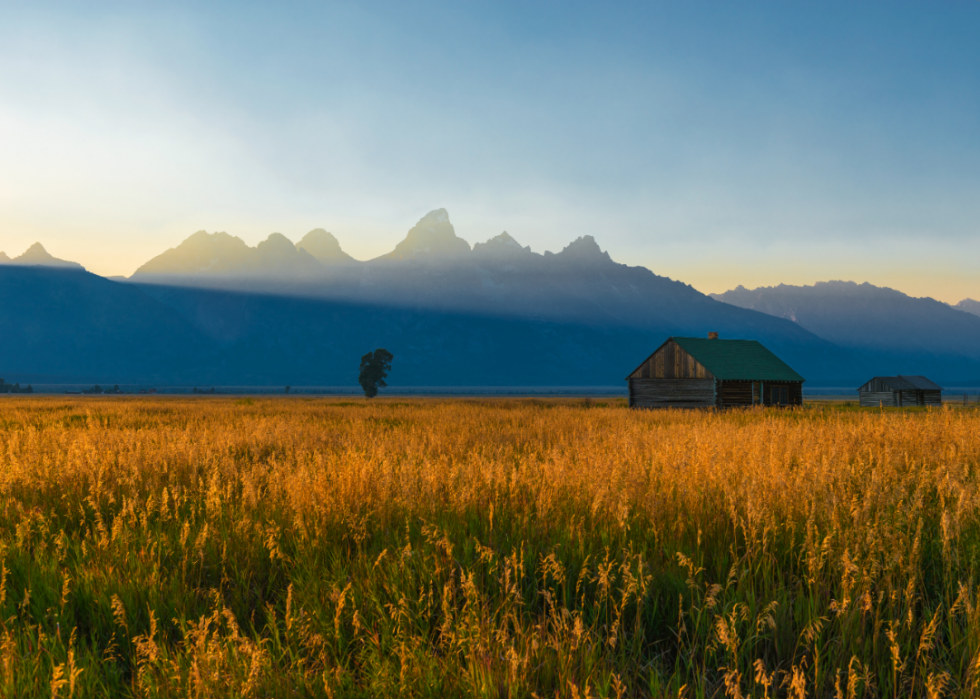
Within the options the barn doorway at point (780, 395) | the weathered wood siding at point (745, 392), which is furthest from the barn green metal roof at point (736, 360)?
the barn doorway at point (780, 395)

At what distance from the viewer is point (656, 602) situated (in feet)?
9.11

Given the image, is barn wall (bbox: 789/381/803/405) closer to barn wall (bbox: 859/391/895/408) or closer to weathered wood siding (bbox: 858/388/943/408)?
weathered wood siding (bbox: 858/388/943/408)

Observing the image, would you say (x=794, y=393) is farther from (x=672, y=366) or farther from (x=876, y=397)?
(x=876, y=397)

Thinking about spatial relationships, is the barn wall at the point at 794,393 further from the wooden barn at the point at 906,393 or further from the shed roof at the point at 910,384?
the shed roof at the point at 910,384

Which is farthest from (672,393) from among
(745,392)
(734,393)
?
(745,392)

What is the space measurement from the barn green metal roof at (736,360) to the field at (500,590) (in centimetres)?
3547

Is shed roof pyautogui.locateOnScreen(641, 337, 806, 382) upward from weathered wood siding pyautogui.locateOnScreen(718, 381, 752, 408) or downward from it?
upward

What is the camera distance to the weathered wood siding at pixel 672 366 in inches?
1529

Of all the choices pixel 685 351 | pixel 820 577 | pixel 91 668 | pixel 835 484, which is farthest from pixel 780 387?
pixel 91 668

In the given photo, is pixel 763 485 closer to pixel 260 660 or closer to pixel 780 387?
pixel 260 660

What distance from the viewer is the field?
89.7 inches

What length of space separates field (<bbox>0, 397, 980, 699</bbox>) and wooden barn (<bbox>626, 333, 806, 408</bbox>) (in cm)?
3455

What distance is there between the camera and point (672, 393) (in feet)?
131

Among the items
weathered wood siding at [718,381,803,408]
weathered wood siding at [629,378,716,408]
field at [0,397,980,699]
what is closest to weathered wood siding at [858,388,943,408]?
weathered wood siding at [718,381,803,408]
